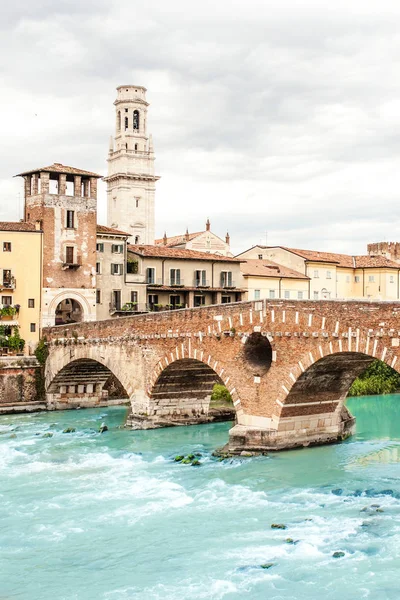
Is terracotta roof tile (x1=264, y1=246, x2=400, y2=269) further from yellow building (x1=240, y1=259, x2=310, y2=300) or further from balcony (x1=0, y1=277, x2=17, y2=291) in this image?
balcony (x1=0, y1=277, x2=17, y2=291)

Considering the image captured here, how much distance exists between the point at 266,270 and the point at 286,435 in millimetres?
34881

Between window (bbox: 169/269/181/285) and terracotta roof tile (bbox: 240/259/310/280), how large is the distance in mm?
6000

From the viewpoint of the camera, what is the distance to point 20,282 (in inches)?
1918

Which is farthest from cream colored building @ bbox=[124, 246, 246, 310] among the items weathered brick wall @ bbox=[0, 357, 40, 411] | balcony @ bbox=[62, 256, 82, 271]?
weathered brick wall @ bbox=[0, 357, 40, 411]

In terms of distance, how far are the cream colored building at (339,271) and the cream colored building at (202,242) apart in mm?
3873

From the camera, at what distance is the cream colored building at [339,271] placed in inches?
2621

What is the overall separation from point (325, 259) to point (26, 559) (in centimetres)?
5163

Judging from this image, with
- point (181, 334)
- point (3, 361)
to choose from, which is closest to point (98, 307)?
point (3, 361)

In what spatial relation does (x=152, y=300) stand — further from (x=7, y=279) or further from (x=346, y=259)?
(x=346, y=259)

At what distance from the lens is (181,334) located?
33.4m

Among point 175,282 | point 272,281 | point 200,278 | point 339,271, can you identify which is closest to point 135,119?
point 339,271

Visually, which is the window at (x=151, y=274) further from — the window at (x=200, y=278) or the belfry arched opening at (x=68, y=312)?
the belfry arched opening at (x=68, y=312)

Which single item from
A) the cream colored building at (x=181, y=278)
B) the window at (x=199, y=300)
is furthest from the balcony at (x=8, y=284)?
the window at (x=199, y=300)

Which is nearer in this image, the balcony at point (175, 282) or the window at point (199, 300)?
the balcony at point (175, 282)
